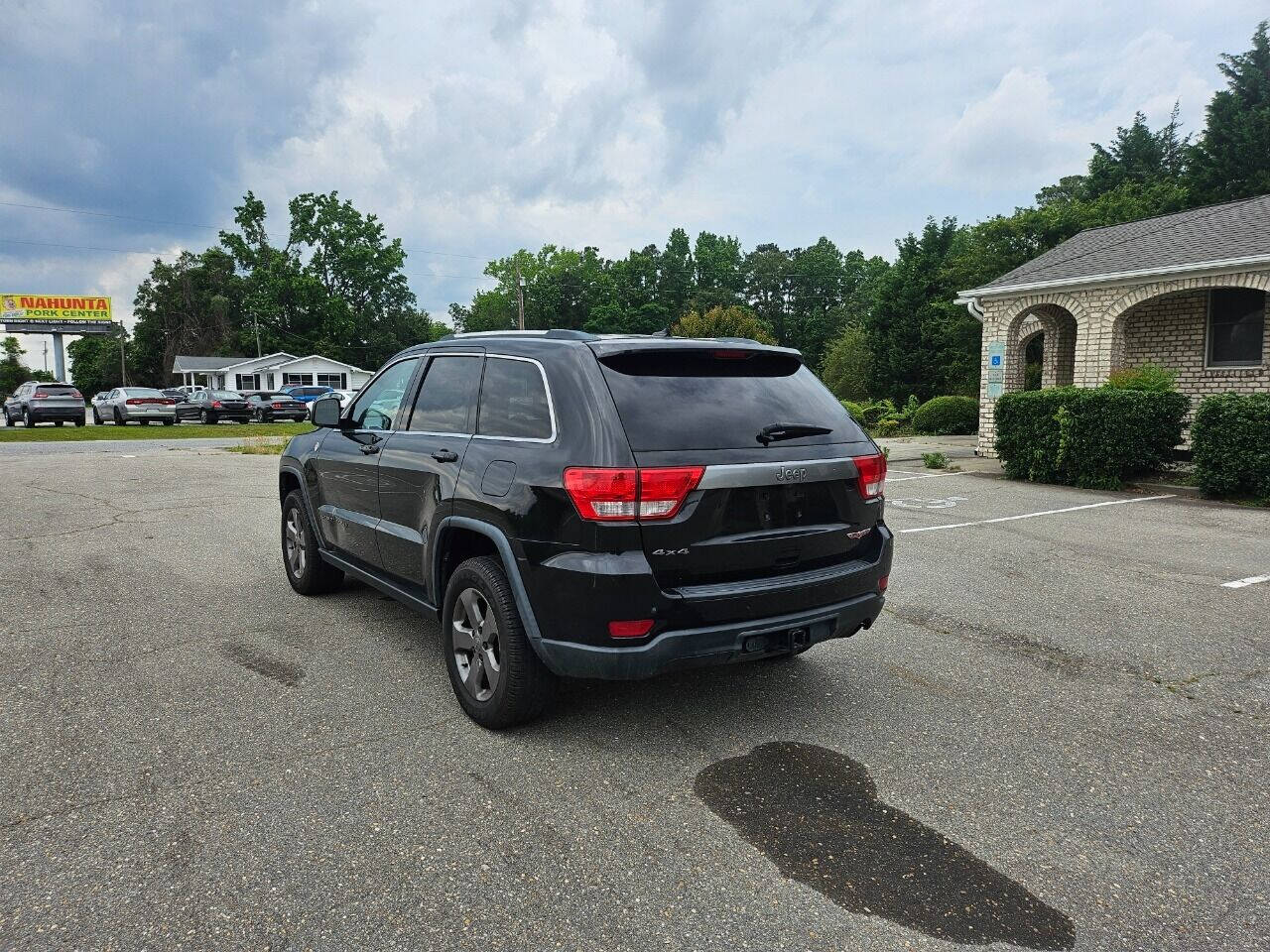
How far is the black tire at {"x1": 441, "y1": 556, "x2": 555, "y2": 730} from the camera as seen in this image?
3445mm

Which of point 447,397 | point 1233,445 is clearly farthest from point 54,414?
point 1233,445

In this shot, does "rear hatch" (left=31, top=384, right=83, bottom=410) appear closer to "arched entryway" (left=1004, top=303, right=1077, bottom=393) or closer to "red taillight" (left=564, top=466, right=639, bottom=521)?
"arched entryway" (left=1004, top=303, right=1077, bottom=393)

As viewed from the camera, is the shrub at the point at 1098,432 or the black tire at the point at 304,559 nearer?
the black tire at the point at 304,559

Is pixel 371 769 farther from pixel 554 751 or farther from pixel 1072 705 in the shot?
pixel 1072 705

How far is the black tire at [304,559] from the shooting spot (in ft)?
18.9

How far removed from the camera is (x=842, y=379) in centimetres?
4597

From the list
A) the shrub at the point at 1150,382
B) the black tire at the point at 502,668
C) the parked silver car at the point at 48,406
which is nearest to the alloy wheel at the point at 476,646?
the black tire at the point at 502,668

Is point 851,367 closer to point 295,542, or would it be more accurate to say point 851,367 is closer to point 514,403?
point 295,542

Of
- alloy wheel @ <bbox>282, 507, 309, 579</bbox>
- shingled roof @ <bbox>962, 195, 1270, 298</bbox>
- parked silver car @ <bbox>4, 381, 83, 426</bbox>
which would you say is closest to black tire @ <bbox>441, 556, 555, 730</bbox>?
alloy wheel @ <bbox>282, 507, 309, 579</bbox>

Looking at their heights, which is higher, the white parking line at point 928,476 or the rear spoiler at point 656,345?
the rear spoiler at point 656,345

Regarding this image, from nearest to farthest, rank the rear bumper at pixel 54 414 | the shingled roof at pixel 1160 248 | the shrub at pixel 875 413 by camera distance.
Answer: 1. the shingled roof at pixel 1160 248
2. the shrub at pixel 875 413
3. the rear bumper at pixel 54 414

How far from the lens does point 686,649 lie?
10.5ft

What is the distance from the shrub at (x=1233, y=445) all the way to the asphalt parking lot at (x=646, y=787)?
5.81 meters

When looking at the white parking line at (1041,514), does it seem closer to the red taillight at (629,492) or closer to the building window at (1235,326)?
the red taillight at (629,492)
